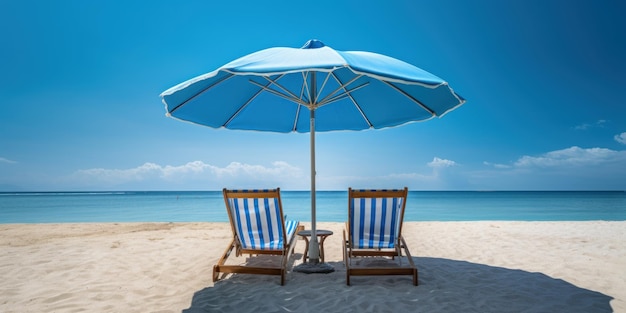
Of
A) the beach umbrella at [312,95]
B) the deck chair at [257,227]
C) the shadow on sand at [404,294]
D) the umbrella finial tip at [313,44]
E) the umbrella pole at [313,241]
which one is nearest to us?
the shadow on sand at [404,294]

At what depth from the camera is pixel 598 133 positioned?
33.6m

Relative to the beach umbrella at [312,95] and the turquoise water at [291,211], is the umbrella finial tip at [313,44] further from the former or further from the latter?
the turquoise water at [291,211]

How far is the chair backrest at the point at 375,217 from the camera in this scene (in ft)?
11.8

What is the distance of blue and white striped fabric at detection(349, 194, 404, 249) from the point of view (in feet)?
12.0

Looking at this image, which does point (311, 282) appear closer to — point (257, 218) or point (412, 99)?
point (257, 218)

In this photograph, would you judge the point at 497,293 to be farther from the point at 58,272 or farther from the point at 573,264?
the point at 58,272

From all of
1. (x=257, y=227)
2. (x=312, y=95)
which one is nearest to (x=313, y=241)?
(x=257, y=227)

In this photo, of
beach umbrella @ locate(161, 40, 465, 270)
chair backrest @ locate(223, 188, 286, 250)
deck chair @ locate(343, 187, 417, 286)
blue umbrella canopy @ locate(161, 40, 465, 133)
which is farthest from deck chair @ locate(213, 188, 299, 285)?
blue umbrella canopy @ locate(161, 40, 465, 133)

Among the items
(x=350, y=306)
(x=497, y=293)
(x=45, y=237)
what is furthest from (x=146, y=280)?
(x=45, y=237)

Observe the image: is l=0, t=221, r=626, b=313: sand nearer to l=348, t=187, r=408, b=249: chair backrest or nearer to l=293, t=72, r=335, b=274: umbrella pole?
l=293, t=72, r=335, b=274: umbrella pole

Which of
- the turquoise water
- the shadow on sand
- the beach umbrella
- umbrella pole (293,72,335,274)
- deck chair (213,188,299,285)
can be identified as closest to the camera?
the shadow on sand

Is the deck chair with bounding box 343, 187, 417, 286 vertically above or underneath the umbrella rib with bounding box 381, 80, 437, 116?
underneath

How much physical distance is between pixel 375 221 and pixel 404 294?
2.64 feet

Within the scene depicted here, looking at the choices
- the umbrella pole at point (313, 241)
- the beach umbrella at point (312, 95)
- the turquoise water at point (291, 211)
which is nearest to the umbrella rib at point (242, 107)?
the beach umbrella at point (312, 95)
